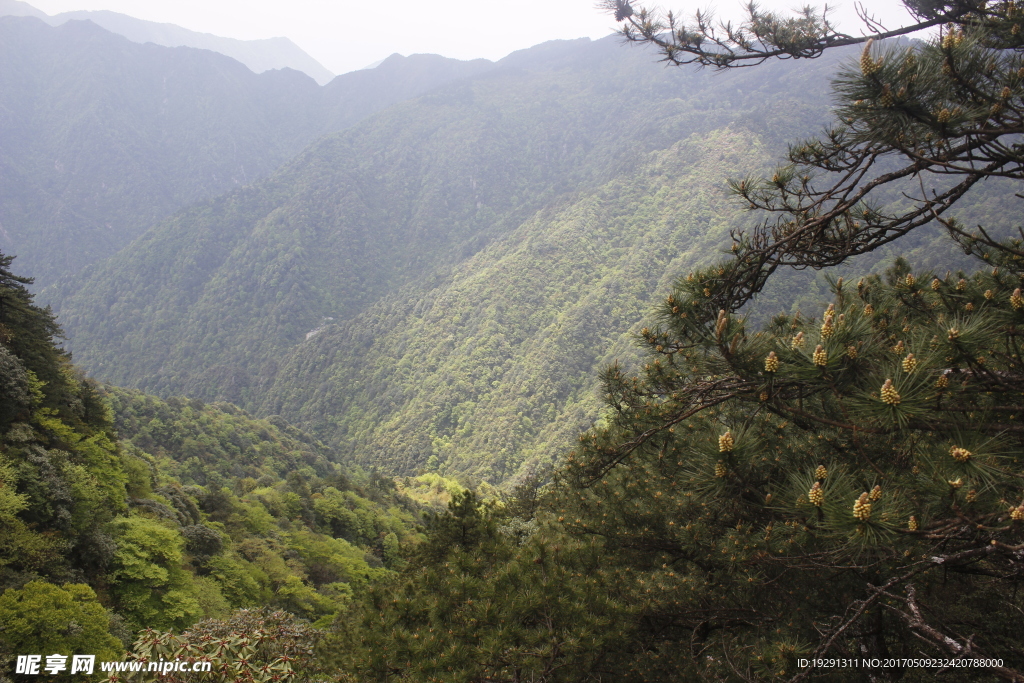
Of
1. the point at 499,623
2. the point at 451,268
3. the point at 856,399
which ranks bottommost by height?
the point at 451,268

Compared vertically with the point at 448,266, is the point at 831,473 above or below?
above

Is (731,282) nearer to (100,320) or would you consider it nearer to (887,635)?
(887,635)

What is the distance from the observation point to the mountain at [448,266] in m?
84.4

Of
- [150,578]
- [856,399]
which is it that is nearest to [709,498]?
[856,399]

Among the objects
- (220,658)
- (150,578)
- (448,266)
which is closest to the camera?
(220,658)

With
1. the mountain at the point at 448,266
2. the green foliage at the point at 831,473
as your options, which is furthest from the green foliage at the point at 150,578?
the mountain at the point at 448,266

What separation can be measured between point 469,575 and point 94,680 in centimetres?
631

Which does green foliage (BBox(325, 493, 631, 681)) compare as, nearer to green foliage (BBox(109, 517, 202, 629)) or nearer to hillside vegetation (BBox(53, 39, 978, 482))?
green foliage (BBox(109, 517, 202, 629))

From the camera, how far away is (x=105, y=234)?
590 feet

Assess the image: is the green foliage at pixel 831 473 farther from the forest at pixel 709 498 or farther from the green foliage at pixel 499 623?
the green foliage at pixel 499 623

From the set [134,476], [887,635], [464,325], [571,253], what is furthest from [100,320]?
[887,635]

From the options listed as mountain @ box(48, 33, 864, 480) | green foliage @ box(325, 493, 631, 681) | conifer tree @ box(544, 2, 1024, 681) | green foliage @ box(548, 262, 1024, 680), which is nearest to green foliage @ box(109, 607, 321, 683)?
green foliage @ box(325, 493, 631, 681)

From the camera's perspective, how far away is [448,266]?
14350 cm

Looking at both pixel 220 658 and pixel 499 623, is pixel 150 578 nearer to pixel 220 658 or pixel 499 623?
pixel 220 658
